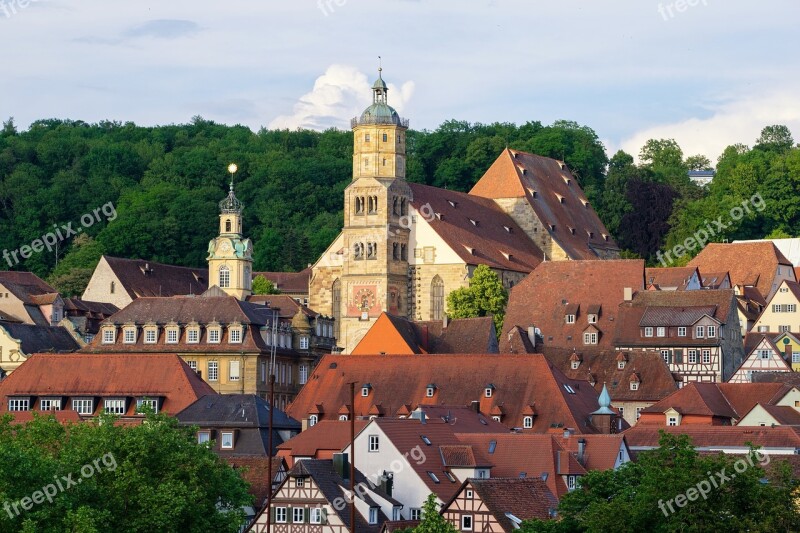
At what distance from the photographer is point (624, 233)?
156 meters

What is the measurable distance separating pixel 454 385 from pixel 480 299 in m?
27.0

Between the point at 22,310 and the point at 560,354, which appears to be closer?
the point at 560,354

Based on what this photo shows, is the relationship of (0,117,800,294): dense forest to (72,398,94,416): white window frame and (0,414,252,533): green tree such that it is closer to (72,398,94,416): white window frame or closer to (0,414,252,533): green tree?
(72,398,94,416): white window frame

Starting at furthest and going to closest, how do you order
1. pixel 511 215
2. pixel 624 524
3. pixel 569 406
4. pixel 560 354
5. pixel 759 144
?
pixel 759 144, pixel 511 215, pixel 560 354, pixel 569 406, pixel 624 524

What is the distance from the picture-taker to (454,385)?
10031cm

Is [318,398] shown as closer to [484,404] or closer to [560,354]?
[484,404]

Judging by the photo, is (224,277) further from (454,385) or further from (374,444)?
(374,444)

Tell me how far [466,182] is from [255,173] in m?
22.9

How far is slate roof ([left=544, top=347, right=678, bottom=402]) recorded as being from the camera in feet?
350

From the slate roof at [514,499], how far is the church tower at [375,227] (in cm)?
4934

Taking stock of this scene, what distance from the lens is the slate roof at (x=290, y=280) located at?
15312cm

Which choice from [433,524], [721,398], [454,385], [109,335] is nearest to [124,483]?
[433,524]

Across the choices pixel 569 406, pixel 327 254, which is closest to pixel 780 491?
pixel 569 406

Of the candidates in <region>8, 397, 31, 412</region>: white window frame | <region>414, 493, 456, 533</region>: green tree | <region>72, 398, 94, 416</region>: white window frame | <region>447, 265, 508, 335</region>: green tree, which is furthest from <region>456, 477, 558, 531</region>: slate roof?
<region>447, 265, 508, 335</region>: green tree
